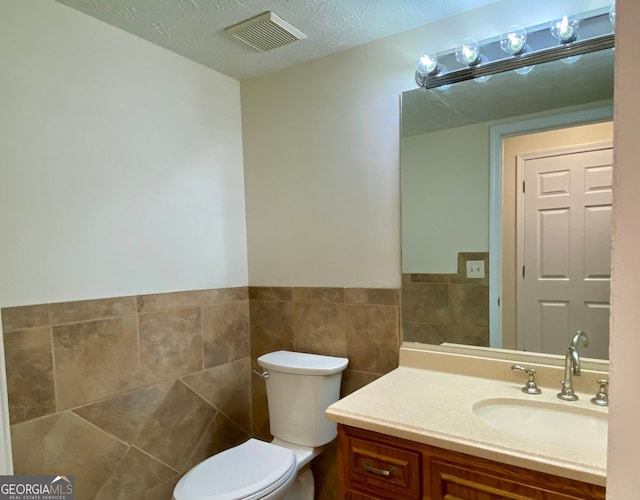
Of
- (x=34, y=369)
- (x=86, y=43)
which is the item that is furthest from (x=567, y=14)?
(x=34, y=369)

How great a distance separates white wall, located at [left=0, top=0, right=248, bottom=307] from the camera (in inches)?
51.8

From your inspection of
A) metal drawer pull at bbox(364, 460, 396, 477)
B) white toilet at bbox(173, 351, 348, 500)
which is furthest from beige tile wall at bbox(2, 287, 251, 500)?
metal drawer pull at bbox(364, 460, 396, 477)

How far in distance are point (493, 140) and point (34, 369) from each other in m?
1.89

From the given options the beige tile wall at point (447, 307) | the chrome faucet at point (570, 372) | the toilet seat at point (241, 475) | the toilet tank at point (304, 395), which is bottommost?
the toilet seat at point (241, 475)

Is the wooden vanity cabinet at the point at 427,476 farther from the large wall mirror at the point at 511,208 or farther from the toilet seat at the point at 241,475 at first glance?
the large wall mirror at the point at 511,208

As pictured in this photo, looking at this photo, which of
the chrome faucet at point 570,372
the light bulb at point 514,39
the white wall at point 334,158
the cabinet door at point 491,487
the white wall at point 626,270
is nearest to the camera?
the white wall at point 626,270

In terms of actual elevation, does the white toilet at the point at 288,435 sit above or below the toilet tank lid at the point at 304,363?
below

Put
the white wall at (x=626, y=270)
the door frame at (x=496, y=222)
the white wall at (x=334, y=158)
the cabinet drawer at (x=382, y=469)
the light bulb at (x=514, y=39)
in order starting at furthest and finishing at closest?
the white wall at (x=334, y=158), the door frame at (x=496, y=222), the light bulb at (x=514, y=39), the cabinet drawer at (x=382, y=469), the white wall at (x=626, y=270)

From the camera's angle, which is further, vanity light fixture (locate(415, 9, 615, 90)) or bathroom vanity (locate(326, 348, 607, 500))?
vanity light fixture (locate(415, 9, 615, 90))

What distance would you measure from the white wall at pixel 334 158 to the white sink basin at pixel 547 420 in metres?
0.64

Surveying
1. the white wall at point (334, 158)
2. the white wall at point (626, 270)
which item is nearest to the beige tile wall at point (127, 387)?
the white wall at point (334, 158)

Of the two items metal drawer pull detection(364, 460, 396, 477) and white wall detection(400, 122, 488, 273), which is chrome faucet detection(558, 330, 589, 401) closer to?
white wall detection(400, 122, 488, 273)

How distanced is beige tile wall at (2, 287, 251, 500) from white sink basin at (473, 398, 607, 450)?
1274mm

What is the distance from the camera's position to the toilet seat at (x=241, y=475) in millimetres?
1315
